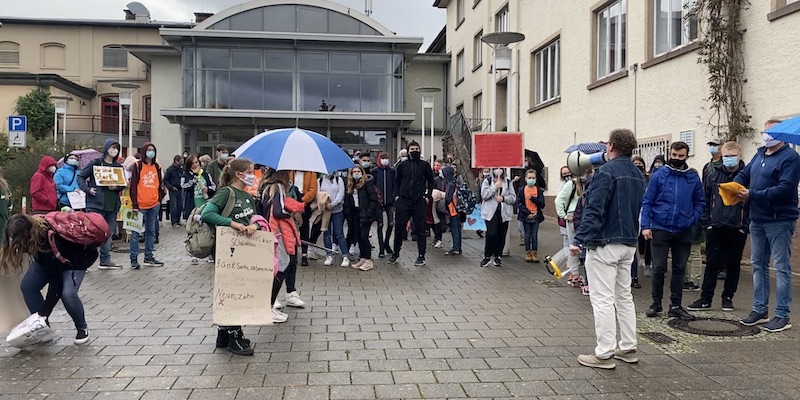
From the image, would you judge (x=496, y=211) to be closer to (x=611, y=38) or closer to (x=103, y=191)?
(x=103, y=191)

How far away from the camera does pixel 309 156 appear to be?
6.39 metres

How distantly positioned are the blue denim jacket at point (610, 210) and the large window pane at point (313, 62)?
913 inches

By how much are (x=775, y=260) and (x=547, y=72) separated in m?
14.8

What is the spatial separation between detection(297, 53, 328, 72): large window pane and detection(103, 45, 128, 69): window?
52.1ft

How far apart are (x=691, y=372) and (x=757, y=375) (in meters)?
0.48

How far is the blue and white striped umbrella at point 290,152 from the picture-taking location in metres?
6.18

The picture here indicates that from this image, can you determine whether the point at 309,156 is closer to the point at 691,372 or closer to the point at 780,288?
the point at 691,372

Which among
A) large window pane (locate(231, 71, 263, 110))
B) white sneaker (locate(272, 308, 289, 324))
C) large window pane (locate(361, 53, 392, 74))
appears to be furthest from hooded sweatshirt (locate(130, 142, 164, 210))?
large window pane (locate(361, 53, 392, 74))

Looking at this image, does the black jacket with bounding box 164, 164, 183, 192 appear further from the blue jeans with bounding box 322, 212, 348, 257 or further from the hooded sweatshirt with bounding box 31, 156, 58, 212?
the blue jeans with bounding box 322, 212, 348, 257

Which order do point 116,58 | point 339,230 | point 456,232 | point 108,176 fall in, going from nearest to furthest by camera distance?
point 108,176
point 339,230
point 456,232
point 116,58

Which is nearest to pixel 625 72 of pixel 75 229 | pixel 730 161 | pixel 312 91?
pixel 730 161

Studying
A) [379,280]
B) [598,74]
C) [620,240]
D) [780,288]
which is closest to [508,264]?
[379,280]

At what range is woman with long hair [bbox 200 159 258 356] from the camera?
5.20 m

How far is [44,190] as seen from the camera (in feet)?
29.0
